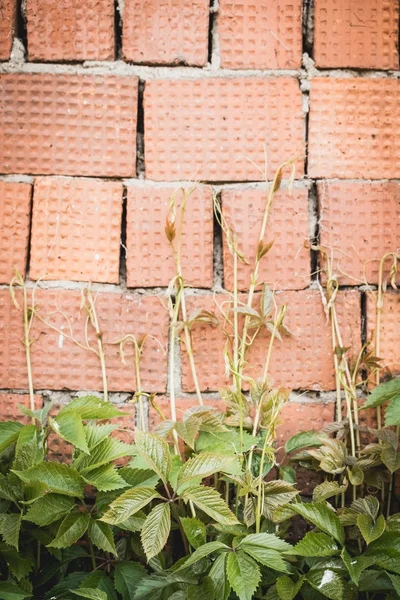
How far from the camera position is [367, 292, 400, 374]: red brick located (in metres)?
1.15

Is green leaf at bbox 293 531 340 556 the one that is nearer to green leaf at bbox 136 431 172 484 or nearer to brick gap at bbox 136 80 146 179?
green leaf at bbox 136 431 172 484

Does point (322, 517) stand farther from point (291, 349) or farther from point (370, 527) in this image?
point (291, 349)

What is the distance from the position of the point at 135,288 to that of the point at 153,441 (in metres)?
0.36

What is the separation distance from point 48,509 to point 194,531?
0.74 ft

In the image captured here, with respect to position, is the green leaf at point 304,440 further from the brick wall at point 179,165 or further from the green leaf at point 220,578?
the green leaf at point 220,578

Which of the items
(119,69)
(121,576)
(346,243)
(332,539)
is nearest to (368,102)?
(346,243)

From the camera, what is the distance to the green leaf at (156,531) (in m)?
0.84

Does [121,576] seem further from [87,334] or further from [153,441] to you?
[87,334]

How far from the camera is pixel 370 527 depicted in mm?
926

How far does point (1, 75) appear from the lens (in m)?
1.15

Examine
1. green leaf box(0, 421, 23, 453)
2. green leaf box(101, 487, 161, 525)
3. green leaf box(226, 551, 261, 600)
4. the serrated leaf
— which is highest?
green leaf box(0, 421, 23, 453)

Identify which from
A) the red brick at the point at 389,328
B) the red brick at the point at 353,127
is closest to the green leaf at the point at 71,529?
the red brick at the point at 389,328

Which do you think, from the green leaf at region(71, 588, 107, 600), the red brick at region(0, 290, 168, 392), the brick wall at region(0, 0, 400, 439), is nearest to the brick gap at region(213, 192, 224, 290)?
the brick wall at region(0, 0, 400, 439)

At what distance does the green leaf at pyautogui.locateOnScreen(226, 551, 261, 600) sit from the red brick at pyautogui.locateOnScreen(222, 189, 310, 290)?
505 millimetres
